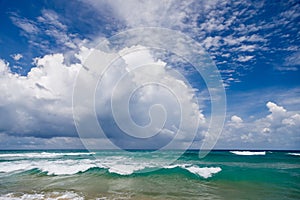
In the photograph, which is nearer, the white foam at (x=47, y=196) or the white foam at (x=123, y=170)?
the white foam at (x=47, y=196)

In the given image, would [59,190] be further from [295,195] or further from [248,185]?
[295,195]

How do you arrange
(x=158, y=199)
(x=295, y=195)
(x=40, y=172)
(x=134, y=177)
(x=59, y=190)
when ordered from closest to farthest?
(x=158, y=199)
(x=295, y=195)
(x=59, y=190)
(x=134, y=177)
(x=40, y=172)

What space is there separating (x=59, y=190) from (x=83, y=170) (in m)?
8.91

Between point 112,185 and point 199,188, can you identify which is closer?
point 199,188

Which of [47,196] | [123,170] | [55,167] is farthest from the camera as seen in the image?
[55,167]

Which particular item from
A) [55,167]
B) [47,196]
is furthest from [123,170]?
[47,196]

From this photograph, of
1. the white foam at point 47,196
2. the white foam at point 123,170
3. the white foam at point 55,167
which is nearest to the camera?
the white foam at point 47,196

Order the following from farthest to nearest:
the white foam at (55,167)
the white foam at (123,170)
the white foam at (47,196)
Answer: the white foam at (55,167), the white foam at (123,170), the white foam at (47,196)

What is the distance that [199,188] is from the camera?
14430 millimetres

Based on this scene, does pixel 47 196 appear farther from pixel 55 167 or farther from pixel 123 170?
pixel 55 167

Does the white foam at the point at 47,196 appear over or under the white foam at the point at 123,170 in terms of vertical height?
under

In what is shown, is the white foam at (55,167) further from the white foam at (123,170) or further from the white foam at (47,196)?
the white foam at (47,196)

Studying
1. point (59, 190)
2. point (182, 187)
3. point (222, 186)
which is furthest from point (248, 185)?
point (59, 190)

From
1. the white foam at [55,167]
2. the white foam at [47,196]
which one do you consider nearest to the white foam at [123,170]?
the white foam at [55,167]
